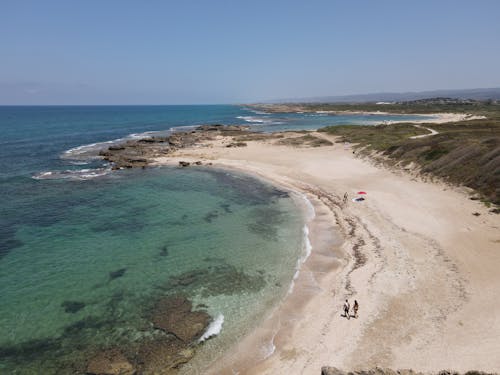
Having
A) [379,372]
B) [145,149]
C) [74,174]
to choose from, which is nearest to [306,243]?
[379,372]

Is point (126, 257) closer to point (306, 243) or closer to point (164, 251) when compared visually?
point (164, 251)

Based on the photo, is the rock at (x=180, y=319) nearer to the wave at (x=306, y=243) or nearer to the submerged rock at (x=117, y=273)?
the submerged rock at (x=117, y=273)

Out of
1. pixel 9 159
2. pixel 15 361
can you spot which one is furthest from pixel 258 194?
pixel 9 159

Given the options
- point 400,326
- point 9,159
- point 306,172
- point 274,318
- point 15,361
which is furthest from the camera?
point 9,159

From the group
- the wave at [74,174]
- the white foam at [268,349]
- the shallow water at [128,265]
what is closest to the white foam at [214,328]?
the shallow water at [128,265]

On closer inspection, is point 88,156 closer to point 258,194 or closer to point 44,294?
point 258,194

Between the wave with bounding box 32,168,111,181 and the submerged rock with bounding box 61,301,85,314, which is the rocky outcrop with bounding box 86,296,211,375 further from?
the wave with bounding box 32,168,111,181
